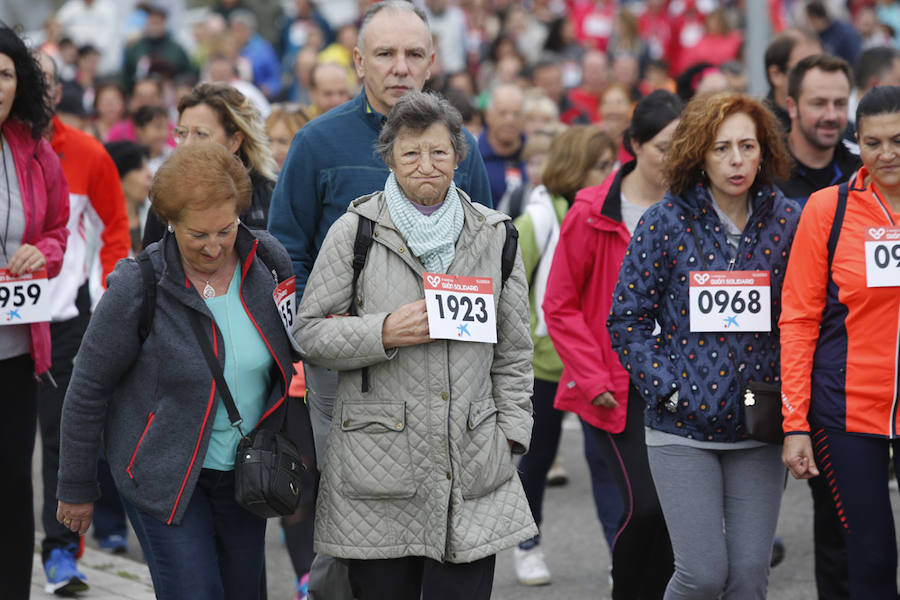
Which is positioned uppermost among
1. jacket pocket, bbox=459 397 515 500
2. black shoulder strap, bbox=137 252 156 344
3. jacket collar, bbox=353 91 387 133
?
jacket collar, bbox=353 91 387 133

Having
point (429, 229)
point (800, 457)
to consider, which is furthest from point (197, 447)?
point (800, 457)

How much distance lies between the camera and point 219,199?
423 centimetres

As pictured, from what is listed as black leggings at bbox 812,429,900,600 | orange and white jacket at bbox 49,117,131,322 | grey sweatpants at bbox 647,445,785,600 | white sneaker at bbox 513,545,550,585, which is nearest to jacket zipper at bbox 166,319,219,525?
grey sweatpants at bbox 647,445,785,600

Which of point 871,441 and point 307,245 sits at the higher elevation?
point 307,245

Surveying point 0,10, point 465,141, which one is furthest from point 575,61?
point 465,141

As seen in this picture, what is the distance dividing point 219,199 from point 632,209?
6.90 feet

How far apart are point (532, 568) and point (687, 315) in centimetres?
239

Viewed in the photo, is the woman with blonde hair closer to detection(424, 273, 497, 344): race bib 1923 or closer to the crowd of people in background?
the crowd of people in background

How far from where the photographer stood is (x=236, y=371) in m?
4.30

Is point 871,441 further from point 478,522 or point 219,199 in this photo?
point 219,199

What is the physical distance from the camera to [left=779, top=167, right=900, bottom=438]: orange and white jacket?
453 centimetres

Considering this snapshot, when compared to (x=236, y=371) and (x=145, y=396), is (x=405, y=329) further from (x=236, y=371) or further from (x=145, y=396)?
(x=145, y=396)

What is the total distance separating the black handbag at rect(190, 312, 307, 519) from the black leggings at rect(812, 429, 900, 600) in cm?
182

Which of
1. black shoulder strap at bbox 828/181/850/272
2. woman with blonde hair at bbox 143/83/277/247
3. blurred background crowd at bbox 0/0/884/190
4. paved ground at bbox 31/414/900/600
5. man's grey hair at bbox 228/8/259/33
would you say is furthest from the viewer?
man's grey hair at bbox 228/8/259/33
